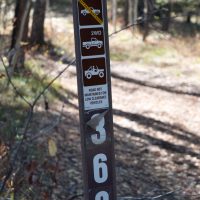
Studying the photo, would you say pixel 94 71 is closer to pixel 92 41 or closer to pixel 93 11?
pixel 92 41

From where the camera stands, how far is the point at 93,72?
265 cm

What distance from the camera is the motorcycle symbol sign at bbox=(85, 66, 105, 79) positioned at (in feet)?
8.60

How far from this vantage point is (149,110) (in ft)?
34.7

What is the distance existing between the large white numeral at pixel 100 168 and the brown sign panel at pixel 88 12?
2.56 ft

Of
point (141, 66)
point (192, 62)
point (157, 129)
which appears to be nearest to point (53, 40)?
point (141, 66)

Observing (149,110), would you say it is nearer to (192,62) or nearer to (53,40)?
(192,62)

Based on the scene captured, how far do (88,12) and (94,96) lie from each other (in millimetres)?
485

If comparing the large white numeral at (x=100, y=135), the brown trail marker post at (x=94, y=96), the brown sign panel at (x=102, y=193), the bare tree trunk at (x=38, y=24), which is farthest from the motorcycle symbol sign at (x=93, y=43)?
the bare tree trunk at (x=38, y=24)

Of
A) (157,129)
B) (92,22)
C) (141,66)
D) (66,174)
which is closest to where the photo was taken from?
(92,22)

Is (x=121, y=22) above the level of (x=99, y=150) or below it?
below

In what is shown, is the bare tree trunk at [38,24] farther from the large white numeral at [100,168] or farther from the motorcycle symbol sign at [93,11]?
the large white numeral at [100,168]

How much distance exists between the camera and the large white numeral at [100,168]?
2668 mm

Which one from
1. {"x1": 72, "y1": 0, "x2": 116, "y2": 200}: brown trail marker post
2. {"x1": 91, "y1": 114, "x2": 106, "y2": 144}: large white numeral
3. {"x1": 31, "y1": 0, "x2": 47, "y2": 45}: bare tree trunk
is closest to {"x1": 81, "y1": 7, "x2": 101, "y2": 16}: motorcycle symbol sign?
{"x1": 72, "y1": 0, "x2": 116, "y2": 200}: brown trail marker post

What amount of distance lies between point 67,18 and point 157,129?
19.7 m
